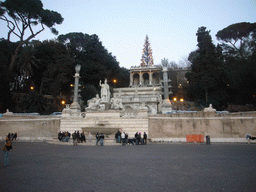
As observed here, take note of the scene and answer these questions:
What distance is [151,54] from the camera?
7062 centimetres

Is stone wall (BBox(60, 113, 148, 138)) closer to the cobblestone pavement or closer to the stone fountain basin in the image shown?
the stone fountain basin

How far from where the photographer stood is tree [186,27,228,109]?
29.3 meters

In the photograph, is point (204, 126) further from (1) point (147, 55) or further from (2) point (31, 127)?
(1) point (147, 55)

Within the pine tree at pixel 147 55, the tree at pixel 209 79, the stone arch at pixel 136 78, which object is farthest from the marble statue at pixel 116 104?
the pine tree at pixel 147 55

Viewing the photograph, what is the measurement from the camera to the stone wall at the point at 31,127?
63.5 feet

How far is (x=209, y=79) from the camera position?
2908 centimetres

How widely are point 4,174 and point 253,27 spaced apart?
44746 millimetres

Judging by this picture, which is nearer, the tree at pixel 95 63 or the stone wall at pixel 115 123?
the stone wall at pixel 115 123

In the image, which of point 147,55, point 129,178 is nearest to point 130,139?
point 129,178

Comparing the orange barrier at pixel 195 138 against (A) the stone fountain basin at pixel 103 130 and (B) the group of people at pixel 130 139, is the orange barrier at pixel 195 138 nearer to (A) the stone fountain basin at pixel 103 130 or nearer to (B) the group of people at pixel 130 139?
(B) the group of people at pixel 130 139

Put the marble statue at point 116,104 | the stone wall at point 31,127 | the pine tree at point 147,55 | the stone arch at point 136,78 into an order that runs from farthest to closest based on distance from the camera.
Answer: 1. the pine tree at point 147,55
2. the stone arch at point 136,78
3. the marble statue at point 116,104
4. the stone wall at point 31,127

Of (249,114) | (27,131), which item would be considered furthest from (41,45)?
(249,114)

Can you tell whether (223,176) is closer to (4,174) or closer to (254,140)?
(4,174)

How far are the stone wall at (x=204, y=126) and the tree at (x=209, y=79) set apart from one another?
1343 cm
